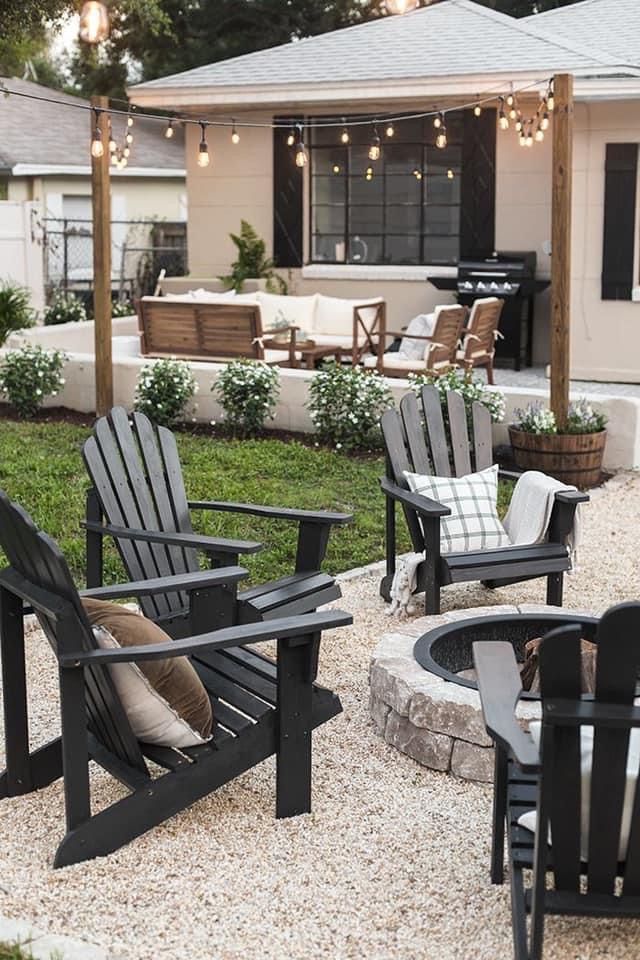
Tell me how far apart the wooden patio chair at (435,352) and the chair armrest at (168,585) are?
7.42 meters

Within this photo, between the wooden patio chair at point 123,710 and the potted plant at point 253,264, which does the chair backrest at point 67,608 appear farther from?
the potted plant at point 253,264

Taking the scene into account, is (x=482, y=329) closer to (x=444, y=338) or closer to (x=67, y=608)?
(x=444, y=338)

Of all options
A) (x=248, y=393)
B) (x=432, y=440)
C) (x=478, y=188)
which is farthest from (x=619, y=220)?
(x=432, y=440)

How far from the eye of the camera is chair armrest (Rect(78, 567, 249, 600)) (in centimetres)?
437

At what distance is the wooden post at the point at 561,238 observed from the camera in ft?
28.6

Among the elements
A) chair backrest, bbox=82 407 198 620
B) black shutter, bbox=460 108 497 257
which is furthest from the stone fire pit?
black shutter, bbox=460 108 497 257

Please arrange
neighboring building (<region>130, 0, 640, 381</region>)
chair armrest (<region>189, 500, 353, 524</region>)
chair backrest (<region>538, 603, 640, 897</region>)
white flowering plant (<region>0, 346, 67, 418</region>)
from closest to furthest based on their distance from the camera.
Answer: chair backrest (<region>538, 603, 640, 897</region>)
chair armrest (<region>189, 500, 353, 524</region>)
white flowering plant (<region>0, 346, 67, 418</region>)
neighboring building (<region>130, 0, 640, 381</region>)

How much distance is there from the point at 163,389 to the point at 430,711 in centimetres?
653

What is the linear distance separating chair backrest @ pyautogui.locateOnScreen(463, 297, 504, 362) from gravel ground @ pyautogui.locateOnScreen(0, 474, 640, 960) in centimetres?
770

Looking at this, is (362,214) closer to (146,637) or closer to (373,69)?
(373,69)

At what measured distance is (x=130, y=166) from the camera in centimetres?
2338

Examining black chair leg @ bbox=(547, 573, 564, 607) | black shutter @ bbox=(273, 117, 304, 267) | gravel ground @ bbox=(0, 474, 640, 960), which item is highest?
black shutter @ bbox=(273, 117, 304, 267)

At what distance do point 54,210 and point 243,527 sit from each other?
16.1 meters

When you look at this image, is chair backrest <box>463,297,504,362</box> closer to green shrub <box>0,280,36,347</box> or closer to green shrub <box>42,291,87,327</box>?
green shrub <box>0,280,36,347</box>
